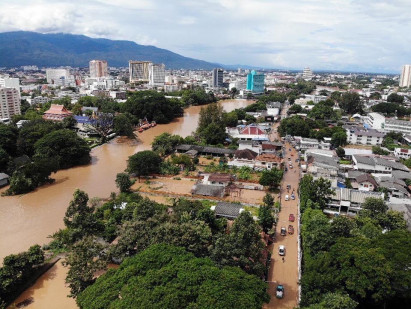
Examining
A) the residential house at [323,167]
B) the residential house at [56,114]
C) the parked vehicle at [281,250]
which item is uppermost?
the residential house at [56,114]

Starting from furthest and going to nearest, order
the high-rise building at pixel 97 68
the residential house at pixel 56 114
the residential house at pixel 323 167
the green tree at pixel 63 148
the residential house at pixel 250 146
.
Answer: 1. the high-rise building at pixel 97 68
2. the residential house at pixel 56 114
3. the residential house at pixel 250 146
4. the green tree at pixel 63 148
5. the residential house at pixel 323 167

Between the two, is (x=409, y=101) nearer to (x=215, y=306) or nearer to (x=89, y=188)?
(x=89, y=188)

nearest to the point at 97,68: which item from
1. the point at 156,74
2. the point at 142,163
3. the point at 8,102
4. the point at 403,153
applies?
the point at 156,74

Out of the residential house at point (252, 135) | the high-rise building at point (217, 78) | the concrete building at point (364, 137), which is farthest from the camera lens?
the high-rise building at point (217, 78)

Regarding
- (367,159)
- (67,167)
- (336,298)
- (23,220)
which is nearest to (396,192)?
(367,159)

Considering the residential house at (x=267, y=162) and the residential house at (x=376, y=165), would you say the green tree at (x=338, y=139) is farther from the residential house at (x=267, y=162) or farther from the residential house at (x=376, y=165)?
the residential house at (x=267, y=162)

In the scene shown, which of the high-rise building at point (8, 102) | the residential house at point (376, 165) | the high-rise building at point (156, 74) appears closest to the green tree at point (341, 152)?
the residential house at point (376, 165)

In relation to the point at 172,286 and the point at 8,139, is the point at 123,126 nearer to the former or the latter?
the point at 8,139

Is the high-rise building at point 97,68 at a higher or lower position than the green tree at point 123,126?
higher
